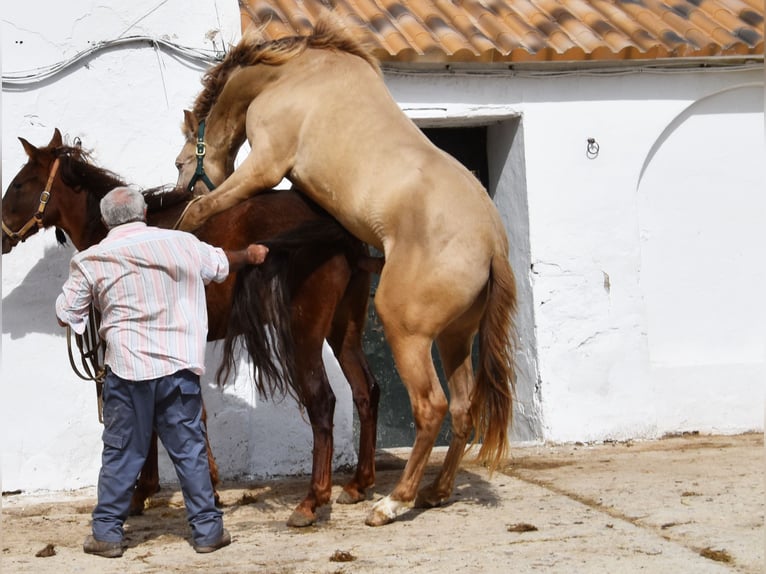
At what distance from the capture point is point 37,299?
7.07m

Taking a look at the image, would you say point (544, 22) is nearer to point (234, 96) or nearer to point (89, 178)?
point (234, 96)

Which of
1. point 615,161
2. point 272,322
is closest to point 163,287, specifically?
point 272,322

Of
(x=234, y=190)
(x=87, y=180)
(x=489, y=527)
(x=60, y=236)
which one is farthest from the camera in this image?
(x=60, y=236)

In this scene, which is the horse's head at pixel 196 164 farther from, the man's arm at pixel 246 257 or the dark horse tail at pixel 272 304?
the man's arm at pixel 246 257

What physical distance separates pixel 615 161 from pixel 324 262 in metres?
3.32

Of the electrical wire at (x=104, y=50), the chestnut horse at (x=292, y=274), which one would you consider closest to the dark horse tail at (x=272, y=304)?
the chestnut horse at (x=292, y=274)

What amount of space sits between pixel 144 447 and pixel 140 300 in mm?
752

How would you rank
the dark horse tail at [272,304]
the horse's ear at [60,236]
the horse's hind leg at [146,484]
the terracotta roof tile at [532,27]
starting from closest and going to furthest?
the dark horse tail at [272,304] → the horse's hind leg at [146,484] → the horse's ear at [60,236] → the terracotta roof tile at [532,27]

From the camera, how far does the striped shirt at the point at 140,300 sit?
16.7 ft

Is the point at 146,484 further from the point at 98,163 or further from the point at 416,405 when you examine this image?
the point at 98,163

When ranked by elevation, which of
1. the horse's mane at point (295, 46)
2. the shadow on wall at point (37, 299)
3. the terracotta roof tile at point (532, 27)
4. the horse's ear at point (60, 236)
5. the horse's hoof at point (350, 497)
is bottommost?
the horse's hoof at point (350, 497)

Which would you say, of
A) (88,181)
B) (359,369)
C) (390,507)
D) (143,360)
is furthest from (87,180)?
(390,507)

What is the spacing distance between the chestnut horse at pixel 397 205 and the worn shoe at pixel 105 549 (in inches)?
53.5

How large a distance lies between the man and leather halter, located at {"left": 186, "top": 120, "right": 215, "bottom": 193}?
4.13 feet
